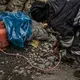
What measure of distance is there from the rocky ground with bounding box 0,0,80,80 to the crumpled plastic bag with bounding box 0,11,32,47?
0.60 feet

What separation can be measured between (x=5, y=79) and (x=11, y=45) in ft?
3.19

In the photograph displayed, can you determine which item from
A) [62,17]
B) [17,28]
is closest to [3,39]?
[17,28]

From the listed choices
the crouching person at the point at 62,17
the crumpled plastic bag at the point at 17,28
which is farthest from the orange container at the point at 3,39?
the crouching person at the point at 62,17

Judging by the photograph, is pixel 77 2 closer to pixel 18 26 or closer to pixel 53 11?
→ pixel 53 11

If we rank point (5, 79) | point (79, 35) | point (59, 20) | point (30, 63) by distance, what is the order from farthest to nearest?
point (59, 20) < point (79, 35) < point (30, 63) < point (5, 79)

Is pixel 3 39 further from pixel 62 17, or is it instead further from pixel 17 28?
pixel 62 17

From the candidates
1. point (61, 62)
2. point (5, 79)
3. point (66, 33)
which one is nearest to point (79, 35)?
point (66, 33)

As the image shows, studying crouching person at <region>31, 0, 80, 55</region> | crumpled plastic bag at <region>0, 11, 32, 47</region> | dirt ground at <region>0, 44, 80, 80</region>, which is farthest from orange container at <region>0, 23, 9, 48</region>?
crouching person at <region>31, 0, 80, 55</region>

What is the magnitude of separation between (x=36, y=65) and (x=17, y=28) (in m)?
0.88

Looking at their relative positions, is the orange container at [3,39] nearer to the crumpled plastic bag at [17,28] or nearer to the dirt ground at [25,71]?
the crumpled plastic bag at [17,28]

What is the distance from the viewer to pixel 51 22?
5.75m

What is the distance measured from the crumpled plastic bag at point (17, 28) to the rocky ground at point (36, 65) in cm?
18

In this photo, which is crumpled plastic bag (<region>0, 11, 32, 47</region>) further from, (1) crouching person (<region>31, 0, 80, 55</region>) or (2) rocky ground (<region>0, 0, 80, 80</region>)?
(1) crouching person (<region>31, 0, 80, 55</region>)

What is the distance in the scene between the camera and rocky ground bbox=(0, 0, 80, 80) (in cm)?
445
